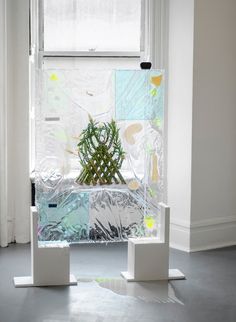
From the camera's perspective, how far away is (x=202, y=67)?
554 cm

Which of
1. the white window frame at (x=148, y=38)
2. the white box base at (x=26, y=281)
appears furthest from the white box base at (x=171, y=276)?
the white window frame at (x=148, y=38)

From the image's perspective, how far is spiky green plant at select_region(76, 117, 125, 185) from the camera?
4.84 m

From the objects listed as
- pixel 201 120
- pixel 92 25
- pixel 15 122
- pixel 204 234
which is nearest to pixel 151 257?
pixel 204 234

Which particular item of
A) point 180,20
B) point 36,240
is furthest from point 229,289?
point 180,20

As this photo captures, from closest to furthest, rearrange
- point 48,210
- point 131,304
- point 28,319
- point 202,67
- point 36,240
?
point 28,319 → point 131,304 → point 36,240 → point 48,210 → point 202,67

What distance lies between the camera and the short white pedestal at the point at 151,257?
15.3ft

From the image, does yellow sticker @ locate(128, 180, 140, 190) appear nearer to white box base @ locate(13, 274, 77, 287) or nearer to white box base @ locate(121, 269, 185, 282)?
white box base @ locate(121, 269, 185, 282)

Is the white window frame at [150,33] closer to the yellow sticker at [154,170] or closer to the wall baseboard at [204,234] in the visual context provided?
the yellow sticker at [154,170]

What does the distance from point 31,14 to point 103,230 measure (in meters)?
2.08

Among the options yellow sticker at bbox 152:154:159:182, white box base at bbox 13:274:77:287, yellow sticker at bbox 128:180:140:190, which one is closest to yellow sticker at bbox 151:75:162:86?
yellow sticker at bbox 152:154:159:182

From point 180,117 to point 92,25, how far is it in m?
1.15

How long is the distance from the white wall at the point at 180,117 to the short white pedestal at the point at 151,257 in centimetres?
92

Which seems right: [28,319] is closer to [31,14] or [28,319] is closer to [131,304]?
[131,304]

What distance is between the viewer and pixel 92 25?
19.2 feet
